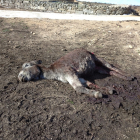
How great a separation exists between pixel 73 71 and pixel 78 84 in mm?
476

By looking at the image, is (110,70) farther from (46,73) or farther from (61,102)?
(61,102)

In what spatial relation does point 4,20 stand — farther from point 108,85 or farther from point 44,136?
point 44,136

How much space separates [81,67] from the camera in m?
5.16

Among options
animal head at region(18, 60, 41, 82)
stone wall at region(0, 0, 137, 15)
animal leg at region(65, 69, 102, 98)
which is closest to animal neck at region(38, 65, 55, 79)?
animal head at region(18, 60, 41, 82)

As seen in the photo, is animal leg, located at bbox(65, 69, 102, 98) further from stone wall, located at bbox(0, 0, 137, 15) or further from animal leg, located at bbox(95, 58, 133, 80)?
stone wall, located at bbox(0, 0, 137, 15)

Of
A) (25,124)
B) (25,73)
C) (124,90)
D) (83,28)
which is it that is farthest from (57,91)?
(83,28)

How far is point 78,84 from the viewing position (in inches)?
179

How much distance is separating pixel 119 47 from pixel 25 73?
4798mm

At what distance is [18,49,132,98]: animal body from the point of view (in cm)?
461

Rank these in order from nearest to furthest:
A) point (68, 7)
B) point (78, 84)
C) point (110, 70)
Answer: point (78, 84) → point (110, 70) → point (68, 7)

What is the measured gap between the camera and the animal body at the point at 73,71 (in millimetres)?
4609

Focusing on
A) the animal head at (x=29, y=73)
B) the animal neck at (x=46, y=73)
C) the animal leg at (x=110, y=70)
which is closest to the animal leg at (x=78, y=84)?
the animal neck at (x=46, y=73)

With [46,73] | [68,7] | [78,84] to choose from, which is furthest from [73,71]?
[68,7]

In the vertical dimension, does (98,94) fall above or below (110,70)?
above
